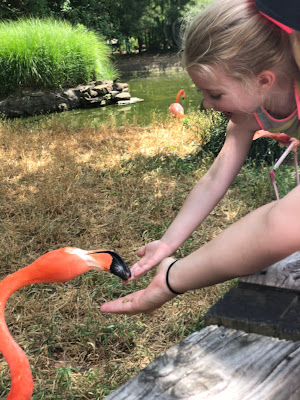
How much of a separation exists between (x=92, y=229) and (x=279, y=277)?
6.19ft

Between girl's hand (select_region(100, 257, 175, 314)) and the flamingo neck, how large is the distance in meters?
0.29

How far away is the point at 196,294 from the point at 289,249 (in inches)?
49.5

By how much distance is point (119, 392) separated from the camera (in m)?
0.86

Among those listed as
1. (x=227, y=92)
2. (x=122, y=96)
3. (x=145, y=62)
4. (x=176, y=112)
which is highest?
(x=227, y=92)

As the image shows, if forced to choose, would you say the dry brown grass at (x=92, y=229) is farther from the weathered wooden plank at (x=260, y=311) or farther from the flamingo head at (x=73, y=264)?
the weathered wooden plank at (x=260, y=311)

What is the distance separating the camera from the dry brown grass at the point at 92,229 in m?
1.87

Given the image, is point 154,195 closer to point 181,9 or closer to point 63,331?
point 63,331

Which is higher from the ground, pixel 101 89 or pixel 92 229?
pixel 92 229

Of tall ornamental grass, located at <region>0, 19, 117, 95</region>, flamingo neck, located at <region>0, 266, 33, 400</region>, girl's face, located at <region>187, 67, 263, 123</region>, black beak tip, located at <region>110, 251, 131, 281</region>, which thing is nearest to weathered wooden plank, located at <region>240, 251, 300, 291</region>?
black beak tip, located at <region>110, 251, 131, 281</region>

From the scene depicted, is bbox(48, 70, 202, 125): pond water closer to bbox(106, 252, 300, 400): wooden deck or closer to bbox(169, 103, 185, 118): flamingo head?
bbox(169, 103, 185, 118): flamingo head

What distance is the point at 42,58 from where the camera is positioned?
8.24 meters

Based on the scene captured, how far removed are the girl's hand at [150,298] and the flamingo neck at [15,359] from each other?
0.29 meters

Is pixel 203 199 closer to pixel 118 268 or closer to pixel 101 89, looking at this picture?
pixel 118 268

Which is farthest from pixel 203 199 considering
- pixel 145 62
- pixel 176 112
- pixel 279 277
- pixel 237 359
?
pixel 145 62
